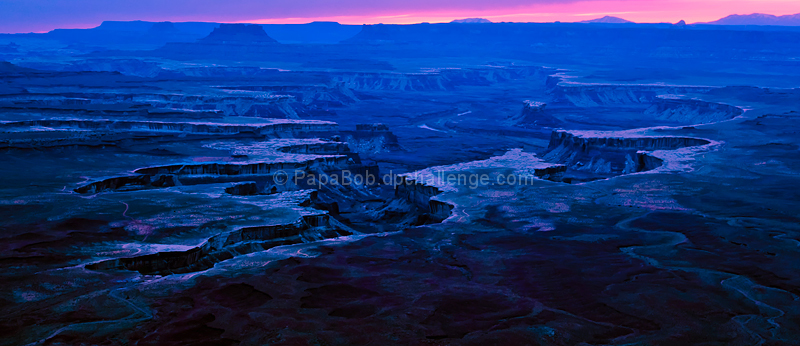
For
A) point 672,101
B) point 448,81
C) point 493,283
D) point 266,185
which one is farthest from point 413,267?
point 448,81

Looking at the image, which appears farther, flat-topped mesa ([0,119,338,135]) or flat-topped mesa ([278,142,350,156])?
flat-topped mesa ([0,119,338,135])

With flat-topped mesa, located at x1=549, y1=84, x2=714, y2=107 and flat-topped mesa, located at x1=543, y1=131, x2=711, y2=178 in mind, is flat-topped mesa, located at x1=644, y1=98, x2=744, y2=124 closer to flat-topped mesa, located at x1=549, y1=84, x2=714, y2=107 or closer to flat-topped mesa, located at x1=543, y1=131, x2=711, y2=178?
flat-topped mesa, located at x1=549, y1=84, x2=714, y2=107

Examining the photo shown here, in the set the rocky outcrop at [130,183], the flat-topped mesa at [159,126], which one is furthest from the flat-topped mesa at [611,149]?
the rocky outcrop at [130,183]

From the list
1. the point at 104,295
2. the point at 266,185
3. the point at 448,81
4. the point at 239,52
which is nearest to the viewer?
the point at 104,295

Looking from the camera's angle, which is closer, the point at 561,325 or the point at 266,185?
the point at 561,325

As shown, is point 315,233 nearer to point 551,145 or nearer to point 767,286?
point 767,286

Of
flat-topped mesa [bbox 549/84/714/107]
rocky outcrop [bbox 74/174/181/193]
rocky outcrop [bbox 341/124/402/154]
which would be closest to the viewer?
rocky outcrop [bbox 74/174/181/193]

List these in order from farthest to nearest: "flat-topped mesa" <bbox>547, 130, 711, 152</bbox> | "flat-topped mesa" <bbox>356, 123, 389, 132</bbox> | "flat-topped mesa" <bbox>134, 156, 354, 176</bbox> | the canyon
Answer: "flat-topped mesa" <bbox>356, 123, 389, 132</bbox>
"flat-topped mesa" <bbox>547, 130, 711, 152</bbox>
"flat-topped mesa" <bbox>134, 156, 354, 176</bbox>
the canyon

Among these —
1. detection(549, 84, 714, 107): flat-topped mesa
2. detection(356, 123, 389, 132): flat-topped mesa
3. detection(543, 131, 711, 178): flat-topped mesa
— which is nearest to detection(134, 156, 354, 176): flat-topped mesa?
detection(543, 131, 711, 178): flat-topped mesa

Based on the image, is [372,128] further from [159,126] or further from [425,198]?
[425,198]
